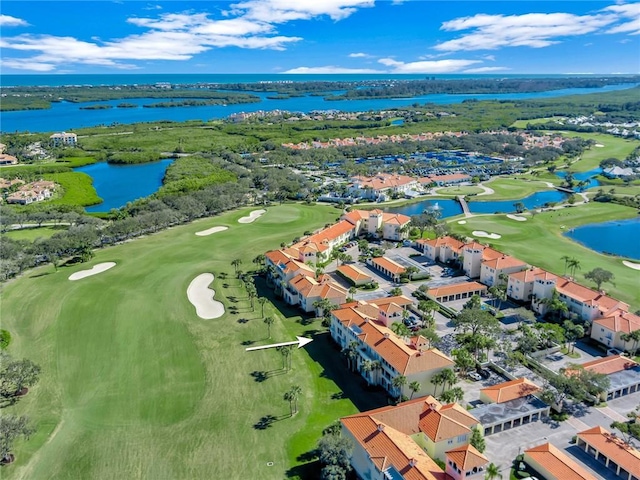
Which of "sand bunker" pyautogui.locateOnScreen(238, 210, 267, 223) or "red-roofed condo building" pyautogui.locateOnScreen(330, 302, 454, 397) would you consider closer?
"red-roofed condo building" pyautogui.locateOnScreen(330, 302, 454, 397)

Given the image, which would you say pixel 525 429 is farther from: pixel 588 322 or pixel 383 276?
pixel 383 276

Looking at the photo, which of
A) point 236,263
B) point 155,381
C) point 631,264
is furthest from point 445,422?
point 631,264

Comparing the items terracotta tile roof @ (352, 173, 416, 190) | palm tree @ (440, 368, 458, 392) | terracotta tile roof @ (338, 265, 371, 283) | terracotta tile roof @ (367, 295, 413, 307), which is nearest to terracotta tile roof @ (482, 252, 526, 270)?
terracotta tile roof @ (367, 295, 413, 307)

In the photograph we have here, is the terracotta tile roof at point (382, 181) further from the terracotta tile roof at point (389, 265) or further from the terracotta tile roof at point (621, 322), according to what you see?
the terracotta tile roof at point (621, 322)

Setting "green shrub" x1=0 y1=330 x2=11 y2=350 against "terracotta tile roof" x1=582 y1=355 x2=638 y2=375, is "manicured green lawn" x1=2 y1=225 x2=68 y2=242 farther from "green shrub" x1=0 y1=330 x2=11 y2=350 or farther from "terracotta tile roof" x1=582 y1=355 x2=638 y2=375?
"terracotta tile roof" x1=582 y1=355 x2=638 y2=375

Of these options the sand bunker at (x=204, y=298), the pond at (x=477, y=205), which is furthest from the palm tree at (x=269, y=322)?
the pond at (x=477, y=205)

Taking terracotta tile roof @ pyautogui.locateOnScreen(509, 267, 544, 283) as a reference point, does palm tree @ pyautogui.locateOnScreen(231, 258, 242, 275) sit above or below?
below
